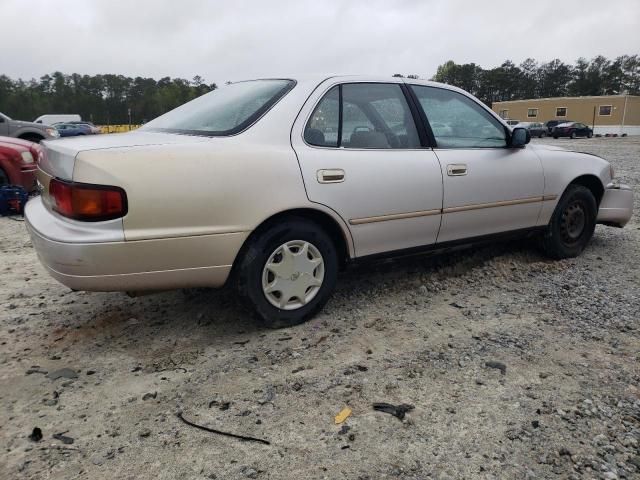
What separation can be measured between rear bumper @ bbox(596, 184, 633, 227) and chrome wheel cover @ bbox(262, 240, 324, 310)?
3132 millimetres

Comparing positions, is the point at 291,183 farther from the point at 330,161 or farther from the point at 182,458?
the point at 182,458

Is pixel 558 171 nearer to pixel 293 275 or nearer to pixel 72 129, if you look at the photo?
pixel 293 275

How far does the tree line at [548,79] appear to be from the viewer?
259 feet

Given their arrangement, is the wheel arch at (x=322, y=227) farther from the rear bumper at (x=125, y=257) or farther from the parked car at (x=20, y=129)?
the parked car at (x=20, y=129)

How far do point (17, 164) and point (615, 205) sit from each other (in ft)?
24.7

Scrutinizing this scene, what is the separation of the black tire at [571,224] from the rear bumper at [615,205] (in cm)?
19

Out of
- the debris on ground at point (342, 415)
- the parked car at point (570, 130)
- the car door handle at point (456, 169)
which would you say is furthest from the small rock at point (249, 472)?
the parked car at point (570, 130)

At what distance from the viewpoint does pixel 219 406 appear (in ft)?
7.36

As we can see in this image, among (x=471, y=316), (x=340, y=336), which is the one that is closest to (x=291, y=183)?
(x=340, y=336)

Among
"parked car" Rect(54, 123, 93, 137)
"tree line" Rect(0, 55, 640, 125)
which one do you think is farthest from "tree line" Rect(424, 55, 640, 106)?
"parked car" Rect(54, 123, 93, 137)

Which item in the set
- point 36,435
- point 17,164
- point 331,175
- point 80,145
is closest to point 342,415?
point 36,435

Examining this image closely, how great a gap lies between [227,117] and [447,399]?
6.64 ft

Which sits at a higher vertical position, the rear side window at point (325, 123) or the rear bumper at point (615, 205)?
the rear side window at point (325, 123)

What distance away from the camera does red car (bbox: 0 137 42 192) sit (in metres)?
6.94
